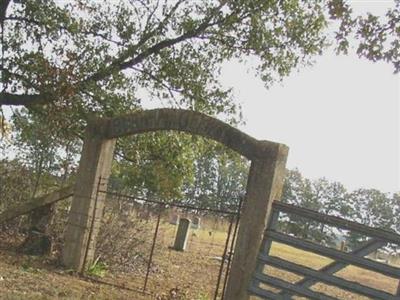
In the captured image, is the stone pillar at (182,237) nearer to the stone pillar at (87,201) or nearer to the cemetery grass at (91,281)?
the cemetery grass at (91,281)

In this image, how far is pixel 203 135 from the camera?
1062 cm

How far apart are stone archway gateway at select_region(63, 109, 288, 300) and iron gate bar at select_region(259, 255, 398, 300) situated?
384mm

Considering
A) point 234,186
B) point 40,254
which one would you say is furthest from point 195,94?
point 234,186

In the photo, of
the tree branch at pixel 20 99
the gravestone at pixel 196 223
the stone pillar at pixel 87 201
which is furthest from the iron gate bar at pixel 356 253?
the gravestone at pixel 196 223

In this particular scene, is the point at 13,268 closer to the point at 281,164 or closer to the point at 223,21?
the point at 281,164

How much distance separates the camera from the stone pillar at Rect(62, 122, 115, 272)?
11.6 metres

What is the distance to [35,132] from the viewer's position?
1659cm

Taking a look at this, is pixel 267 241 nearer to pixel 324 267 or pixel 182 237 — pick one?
pixel 324 267

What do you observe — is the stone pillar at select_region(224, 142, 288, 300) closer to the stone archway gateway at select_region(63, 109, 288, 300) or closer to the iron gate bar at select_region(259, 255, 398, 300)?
the stone archway gateway at select_region(63, 109, 288, 300)

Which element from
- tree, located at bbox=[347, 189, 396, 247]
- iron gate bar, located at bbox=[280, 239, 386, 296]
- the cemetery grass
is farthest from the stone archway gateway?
tree, located at bbox=[347, 189, 396, 247]

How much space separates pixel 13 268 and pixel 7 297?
2.65 metres

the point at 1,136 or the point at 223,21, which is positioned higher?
the point at 223,21

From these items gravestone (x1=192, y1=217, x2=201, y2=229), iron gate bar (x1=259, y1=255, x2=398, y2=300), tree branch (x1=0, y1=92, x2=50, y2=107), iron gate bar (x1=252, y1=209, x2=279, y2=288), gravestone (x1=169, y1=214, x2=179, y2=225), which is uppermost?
tree branch (x1=0, y1=92, x2=50, y2=107)

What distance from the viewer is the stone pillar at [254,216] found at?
31.3ft
